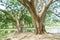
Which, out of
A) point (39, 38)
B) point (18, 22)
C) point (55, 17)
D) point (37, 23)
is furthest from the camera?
point (55, 17)

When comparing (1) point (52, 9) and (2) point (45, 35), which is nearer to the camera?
(2) point (45, 35)

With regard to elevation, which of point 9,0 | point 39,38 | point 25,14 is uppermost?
point 9,0

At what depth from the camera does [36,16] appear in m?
5.36

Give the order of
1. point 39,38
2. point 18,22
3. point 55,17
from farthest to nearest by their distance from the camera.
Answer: point 55,17 → point 18,22 → point 39,38

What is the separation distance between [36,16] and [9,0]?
10.3 ft

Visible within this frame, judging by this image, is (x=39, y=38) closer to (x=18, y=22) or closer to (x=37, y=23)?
(x=37, y=23)

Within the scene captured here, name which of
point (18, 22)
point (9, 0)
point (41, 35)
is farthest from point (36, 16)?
point (9, 0)

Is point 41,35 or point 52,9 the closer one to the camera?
point 41,35

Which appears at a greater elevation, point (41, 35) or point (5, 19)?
point (5, 19)

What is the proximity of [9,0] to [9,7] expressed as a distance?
38 centimetres

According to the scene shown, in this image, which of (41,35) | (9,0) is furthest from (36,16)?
(9,0)

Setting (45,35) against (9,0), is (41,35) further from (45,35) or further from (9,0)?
(9,0)

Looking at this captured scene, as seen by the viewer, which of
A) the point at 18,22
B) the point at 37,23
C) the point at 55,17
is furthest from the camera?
the point at 55,17

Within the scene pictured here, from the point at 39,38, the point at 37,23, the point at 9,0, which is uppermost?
the point at 9,0
